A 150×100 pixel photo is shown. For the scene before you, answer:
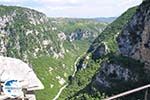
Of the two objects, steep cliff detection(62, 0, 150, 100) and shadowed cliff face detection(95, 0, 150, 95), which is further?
shadowed cliff face detection(95, 0, 150, 95)

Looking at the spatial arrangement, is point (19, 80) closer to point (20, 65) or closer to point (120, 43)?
point (20, 65)

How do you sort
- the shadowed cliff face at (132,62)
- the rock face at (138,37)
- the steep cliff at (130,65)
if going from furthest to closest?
the rock face at (138,37), the shadowed cliff face at (132,62), the steep cliff at (130,65)

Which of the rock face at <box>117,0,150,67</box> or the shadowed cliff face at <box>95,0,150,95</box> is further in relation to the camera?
the rock face at <box>117,0,150,67</box>

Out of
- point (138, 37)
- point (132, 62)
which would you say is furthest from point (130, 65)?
point (138, 37)

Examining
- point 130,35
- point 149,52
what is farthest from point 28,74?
point 130,35

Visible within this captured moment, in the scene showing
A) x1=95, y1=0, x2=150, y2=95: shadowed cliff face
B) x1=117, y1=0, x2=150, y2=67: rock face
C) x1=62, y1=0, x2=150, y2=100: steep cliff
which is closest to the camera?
x1=62, y1=0, x2=150, y2=100: steep cliff

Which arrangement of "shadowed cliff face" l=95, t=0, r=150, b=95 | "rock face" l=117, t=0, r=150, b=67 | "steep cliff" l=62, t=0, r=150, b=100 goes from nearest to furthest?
"steep cliff" l=62, t=0, r=150, b=100 → "shadowed cliff face" l=95, t=0, r=150, b=95 → "rock face" l=117, t=0, r=150, b=67

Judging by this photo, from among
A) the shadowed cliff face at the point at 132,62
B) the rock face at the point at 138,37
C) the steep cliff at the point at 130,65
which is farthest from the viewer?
the rock face at the point at 138,37

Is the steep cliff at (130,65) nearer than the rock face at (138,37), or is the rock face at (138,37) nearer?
the steep cliff at (130,65)
